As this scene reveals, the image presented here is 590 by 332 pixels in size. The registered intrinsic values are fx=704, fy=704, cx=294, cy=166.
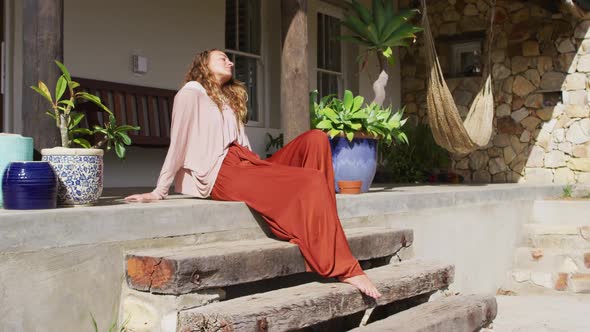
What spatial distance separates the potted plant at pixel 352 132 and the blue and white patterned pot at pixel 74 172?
1829 mm

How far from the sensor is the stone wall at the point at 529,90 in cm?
736

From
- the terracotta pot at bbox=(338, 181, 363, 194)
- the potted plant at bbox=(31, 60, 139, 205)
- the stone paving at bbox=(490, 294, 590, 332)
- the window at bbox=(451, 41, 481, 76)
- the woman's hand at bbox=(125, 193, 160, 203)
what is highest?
the window at bbox=(451, 41, 481, 76)

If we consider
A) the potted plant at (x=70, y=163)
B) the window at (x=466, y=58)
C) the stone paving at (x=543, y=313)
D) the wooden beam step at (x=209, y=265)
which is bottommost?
the stone paving at (x=543, y=313)

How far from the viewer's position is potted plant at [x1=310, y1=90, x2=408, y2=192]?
431 cm

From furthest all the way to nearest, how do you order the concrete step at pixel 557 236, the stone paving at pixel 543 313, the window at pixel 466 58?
the window at pixel 466 58 → the concrete step at pixel 557 236 → the stone paving at pixel 543 313

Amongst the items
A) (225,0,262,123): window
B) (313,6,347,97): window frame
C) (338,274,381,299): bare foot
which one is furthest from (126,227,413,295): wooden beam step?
(313,6,347,97): window frame

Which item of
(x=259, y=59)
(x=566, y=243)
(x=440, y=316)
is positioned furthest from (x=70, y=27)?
(x=566, y=243)

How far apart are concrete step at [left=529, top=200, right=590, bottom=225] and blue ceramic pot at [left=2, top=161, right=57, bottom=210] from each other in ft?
14.3

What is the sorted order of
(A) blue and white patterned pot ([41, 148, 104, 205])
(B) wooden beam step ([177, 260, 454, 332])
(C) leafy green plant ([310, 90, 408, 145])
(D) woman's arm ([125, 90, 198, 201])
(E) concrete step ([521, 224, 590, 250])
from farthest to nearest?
1. (E) concrete step ([521, 224, 590, 250])
2. (C) leafy green plant ([310, 90, 408, 145])
3. (D) woman's arm ([125, 90, 198, 201])
4. (A) blue and white patterned pot ([41, 148, 104, 205])
5. (B) wooden beam step ([177, 260, 454, 332])

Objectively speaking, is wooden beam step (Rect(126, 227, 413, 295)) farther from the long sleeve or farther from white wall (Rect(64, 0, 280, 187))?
white wall (Rect(64, 0, 280, 187))

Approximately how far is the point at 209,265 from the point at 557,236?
374cm

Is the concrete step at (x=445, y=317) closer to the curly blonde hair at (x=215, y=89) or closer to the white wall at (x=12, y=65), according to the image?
the curly blonde hair at (x=215, y=89)

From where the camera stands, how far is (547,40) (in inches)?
297

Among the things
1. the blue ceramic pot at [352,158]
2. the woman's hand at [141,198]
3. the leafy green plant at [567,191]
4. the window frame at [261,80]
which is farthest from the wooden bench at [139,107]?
the leafy green plant at [567,191]
